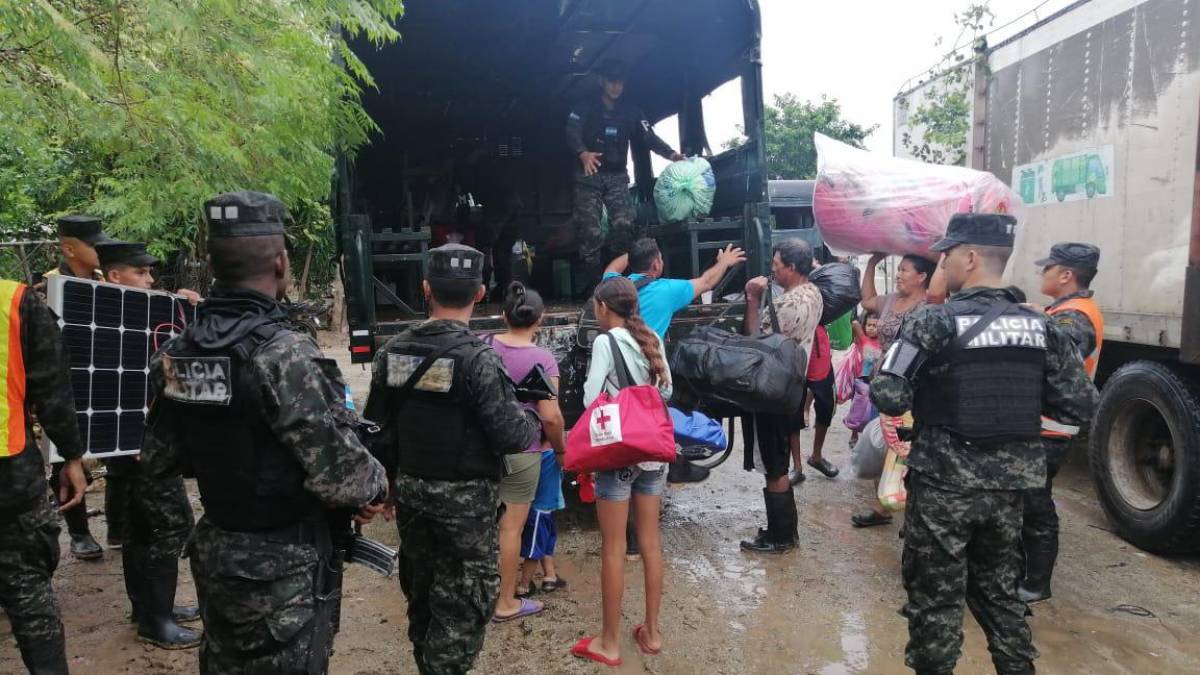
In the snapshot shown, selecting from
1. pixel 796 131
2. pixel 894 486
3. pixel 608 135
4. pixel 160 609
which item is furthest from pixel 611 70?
pixel 796 131

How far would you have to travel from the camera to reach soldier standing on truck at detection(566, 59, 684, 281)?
531cm

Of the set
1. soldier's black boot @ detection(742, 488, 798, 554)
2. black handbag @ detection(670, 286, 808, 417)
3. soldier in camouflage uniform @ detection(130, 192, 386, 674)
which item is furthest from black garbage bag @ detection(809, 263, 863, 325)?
soldier in camouflage uniform @ detection(130, 192, 386, 674)

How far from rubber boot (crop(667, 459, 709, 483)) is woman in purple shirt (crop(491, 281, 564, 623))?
3.12 feet

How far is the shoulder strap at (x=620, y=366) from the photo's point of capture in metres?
2.93

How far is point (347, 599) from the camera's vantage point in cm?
361

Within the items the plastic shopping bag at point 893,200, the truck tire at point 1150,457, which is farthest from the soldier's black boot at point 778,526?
the truck tire at point 1150,457

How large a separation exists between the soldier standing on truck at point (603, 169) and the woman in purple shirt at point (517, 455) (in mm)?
2188

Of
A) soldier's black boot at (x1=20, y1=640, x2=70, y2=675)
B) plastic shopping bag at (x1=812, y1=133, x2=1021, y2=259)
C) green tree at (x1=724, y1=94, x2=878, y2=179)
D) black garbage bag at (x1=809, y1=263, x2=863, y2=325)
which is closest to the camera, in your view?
soldier's black boot at (x1=20, y1=640, x2=70, y2=675)

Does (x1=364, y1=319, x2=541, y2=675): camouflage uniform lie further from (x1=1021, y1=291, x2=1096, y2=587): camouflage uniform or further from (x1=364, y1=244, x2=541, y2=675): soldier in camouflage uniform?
(x1=1021, y1=291, x2=1096, y2=587): camouflage uniform

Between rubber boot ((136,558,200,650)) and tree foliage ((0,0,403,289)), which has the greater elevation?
tree foliage ((0,0,403,289))

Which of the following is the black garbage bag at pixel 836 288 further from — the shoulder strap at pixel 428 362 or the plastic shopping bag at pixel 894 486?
the shoulder strap at pixel 428 362

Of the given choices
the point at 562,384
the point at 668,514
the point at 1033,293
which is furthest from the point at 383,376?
the point at 1033,293

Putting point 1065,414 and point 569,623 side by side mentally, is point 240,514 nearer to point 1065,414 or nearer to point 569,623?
point 569,623

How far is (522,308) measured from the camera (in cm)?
309
